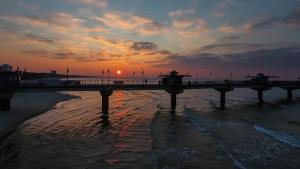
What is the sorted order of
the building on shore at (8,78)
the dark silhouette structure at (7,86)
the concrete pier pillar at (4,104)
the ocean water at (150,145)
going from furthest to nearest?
the building on shore at (8,78) → the dark silhouette structure at (7,86) → the concrete pier pillar at (4,104) → the ocean water at (150,145)

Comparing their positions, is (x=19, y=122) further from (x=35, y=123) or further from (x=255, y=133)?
(x=255, y=133)

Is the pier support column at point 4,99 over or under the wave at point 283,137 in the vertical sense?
over

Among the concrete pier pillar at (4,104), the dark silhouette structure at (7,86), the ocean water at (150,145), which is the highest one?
the dark silhouette structure at (7,86)

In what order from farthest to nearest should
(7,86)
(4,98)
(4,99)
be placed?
(7,86), (4,99), (4,98)

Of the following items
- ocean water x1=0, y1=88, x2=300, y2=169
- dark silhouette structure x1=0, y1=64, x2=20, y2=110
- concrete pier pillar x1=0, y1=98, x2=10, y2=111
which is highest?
dark silhouette structure x1=0, y1=64, x2=20, y2=110

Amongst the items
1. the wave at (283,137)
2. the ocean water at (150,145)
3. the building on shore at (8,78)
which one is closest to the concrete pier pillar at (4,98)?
the building on shore at (8,78)

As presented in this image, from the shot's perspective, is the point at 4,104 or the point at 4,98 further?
the point at 4,98

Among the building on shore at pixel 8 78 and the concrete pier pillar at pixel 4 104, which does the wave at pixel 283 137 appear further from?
the building on shore at pixel 8 78

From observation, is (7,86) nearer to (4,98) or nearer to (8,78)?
(8,78)

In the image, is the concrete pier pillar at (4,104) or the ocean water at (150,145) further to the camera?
the concrete pier pillar at (4,104)

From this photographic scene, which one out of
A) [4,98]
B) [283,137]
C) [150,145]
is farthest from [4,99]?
[283,137]

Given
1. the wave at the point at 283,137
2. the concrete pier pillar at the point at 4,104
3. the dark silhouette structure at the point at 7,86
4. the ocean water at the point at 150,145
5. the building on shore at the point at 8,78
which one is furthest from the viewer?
the building on shore at the point at 8,78

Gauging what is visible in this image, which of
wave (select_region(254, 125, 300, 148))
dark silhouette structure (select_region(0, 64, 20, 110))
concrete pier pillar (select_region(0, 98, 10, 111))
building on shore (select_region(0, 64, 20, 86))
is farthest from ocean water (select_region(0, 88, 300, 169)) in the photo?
building on shore (select_region(0, 64, 20, 86))

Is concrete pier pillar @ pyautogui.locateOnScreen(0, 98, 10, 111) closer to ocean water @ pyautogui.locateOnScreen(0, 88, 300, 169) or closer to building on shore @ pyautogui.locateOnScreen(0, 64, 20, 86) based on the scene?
building on shore @ pyautogui.locateOnScreen(0, 64, 20, 86)
